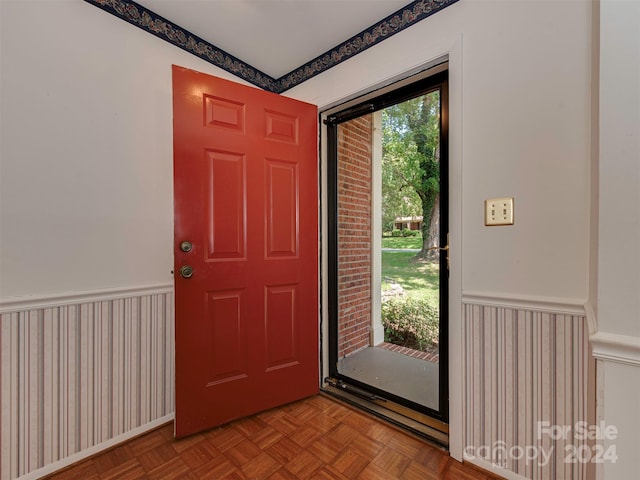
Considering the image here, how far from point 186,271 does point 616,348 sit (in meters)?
1.72

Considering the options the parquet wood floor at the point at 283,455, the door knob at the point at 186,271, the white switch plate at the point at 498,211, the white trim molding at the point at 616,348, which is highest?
the white switch plate at the point at 498,211

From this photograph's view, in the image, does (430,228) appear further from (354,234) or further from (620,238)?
(620,238)

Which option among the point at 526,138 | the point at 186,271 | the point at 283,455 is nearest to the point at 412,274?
the point at 526,138

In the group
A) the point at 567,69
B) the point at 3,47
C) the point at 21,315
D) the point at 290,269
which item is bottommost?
the point at 21,315

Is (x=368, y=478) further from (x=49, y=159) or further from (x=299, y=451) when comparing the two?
(x=49, y=159)

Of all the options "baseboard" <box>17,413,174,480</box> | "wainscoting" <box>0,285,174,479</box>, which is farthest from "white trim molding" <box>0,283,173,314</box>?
"baseboard" <box>17,413,174,480</box>

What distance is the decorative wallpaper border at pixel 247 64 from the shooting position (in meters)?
1.51

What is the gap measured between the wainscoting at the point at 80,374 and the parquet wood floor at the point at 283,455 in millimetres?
111

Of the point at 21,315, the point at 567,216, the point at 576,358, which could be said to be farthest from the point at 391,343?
the point at 21,315

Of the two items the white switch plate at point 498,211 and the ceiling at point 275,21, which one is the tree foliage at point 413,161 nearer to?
the white switch plate at point 498,211

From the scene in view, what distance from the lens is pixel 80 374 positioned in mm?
1391

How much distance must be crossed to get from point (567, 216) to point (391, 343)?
5.50 feet

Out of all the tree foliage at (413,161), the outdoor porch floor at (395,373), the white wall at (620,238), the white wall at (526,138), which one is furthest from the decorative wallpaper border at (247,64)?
the outdoor porch floor at (395,373)

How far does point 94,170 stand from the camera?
1433mm
